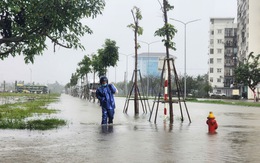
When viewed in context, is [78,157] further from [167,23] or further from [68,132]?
[167,23]

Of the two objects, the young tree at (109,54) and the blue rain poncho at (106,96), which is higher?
the young tree at (109,54)

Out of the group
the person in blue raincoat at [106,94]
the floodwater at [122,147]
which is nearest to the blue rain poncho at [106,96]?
the person in blue raincoat at [106,94]

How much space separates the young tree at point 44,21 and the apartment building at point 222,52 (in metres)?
109

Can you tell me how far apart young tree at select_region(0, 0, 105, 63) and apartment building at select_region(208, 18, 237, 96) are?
356 feet

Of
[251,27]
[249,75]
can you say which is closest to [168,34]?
[249,75]

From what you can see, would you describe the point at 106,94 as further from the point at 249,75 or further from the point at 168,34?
the point at 249,75

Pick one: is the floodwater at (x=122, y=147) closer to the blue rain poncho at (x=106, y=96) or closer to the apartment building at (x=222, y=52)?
the blue rain poncho at (x=106, y=96)

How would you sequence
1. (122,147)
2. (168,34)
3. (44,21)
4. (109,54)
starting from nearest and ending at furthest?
(122,147)
(44,21)
(168,34)
(109,54)

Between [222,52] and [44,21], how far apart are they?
117 m

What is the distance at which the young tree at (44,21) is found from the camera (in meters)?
10.9

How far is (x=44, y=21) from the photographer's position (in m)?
11.3

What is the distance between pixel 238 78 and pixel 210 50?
6092 cm

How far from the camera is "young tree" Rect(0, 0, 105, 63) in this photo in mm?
10883

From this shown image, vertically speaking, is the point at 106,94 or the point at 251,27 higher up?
the point at 251,27
